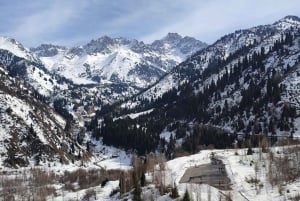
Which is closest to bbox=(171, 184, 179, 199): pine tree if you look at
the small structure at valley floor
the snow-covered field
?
the snow-covered field

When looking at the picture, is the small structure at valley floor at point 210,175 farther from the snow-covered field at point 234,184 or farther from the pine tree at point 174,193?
the pine tree at point 174,193

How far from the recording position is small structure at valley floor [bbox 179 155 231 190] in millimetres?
119162

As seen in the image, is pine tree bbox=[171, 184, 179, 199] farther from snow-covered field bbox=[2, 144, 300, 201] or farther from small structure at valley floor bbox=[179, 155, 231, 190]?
small structure at valley floor bbox=[179, 155, 231, 190]

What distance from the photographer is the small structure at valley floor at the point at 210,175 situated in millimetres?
119162

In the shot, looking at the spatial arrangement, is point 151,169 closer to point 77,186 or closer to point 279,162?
point 279,162

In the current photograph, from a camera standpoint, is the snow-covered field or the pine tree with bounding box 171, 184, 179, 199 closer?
the pine tree with bounding box 171, 184, 179, 199

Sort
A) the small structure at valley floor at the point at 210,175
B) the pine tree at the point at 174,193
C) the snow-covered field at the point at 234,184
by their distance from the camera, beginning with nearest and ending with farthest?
1. the pine tree at the point at 174,193
2. the snow-covered field at the point at 234,184
3. the small structure at valley floor at the point at 210,175

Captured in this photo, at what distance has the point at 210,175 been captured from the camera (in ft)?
423

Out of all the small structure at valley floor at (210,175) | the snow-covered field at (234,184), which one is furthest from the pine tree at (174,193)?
the small structure at valley floor at (210,175)

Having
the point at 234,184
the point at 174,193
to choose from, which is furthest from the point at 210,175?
the point at 174,193

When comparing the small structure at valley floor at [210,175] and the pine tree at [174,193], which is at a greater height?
the small structure at valley floor at [210,175]

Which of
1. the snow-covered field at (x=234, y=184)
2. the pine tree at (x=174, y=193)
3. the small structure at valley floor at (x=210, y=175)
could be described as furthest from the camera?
the small structure at valley floor at (x=210, y=175)

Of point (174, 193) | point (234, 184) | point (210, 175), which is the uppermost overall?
point (210, 175)

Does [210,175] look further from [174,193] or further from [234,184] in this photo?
[174,193]
